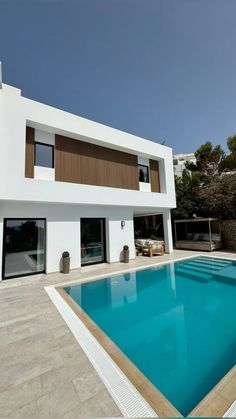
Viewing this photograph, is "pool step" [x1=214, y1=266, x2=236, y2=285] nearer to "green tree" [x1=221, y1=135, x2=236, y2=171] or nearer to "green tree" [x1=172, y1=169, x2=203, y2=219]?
"green tree" [x1=172, y1=169, x2=203, y2=219]

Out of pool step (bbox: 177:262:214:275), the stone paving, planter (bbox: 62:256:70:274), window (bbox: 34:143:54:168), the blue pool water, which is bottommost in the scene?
the blue pool water

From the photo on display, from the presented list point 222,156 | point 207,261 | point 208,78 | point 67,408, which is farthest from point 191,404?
point 222,156

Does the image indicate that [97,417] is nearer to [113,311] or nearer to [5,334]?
[5,334]

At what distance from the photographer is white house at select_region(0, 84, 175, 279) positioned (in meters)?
8.97

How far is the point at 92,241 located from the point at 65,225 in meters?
2.40

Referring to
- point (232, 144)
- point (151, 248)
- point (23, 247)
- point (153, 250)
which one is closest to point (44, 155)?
point (23, 247)

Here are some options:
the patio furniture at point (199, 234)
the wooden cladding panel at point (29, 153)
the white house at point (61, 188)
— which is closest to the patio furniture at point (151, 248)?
the white house at point (61, 188)

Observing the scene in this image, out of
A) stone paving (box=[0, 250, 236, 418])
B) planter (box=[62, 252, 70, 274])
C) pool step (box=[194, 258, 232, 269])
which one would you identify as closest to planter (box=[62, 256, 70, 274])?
planter (box=[62, 252, 70, 274])

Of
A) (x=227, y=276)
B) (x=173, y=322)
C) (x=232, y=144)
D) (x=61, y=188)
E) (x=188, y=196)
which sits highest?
(x=232, y=144)

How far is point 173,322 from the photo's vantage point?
5488 mm

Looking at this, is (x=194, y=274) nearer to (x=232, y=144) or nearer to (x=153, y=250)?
(x=153, y=250)

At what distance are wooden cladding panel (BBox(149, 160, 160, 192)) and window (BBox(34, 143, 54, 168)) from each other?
7838 millimetres

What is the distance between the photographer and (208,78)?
11758 mm

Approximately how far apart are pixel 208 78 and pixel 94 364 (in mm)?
14893
